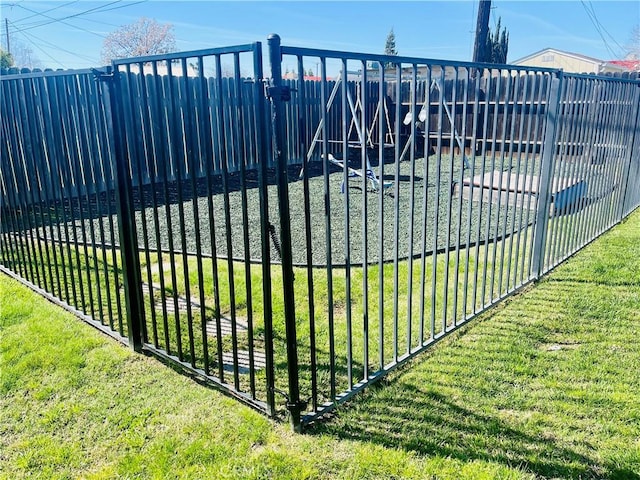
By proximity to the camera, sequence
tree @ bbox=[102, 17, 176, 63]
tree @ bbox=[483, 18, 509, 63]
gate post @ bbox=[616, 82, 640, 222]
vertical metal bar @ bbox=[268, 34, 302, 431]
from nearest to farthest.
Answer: vertical metal bar @ bbox=[268, 34, 302, 431] < gate post @ bbox=[616, 82, 640, 222] < tree @ bbox=[102, 17, 176, 63] < tree @ bbox=[483, 18, 509, 63]

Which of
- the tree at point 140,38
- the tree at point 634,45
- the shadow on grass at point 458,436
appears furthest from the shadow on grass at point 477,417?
the tree at point 634,45

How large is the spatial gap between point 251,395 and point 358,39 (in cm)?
5237

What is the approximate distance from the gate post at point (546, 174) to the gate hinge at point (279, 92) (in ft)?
8.81

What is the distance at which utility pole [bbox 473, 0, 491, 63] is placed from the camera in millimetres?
12844

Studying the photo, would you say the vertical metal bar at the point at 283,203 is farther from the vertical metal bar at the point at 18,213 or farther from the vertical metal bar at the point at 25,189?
the vertical metal bar at the point at 18,213

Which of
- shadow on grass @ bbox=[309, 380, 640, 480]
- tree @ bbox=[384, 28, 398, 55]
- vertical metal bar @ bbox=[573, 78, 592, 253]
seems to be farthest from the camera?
tree @ bbox=[384, 28, 398, 55]

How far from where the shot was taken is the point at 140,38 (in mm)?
31344

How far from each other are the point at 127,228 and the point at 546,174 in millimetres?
3126

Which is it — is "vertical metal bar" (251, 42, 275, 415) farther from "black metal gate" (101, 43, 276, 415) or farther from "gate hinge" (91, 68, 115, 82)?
"gate hinge" (91, 68, 115, 82)

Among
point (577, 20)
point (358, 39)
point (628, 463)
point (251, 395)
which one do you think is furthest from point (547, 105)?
point (358, 39)

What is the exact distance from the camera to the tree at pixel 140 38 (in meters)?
31.0

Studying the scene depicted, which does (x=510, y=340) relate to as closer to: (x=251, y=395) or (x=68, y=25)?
(x=251, y=395)

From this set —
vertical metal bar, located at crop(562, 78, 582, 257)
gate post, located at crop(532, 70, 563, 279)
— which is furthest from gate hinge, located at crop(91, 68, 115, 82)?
vertical metal bar, located at crop(562, 78, 582, 257)

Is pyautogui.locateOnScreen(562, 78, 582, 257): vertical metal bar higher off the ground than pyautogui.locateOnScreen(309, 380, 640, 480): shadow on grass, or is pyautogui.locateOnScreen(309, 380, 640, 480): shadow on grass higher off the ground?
pyautogui.locateOnScreen(562, 78, 582, 257): vertical metal bar
